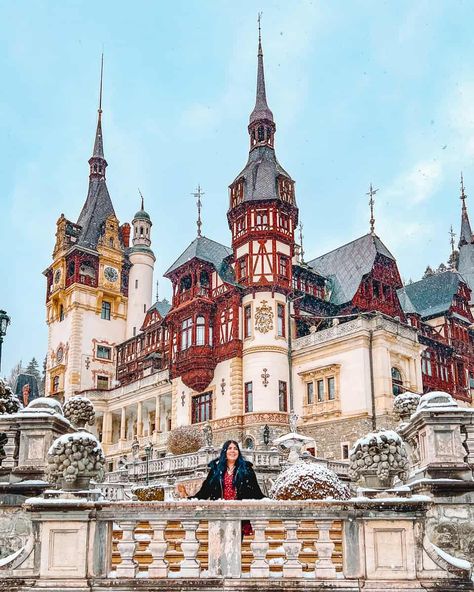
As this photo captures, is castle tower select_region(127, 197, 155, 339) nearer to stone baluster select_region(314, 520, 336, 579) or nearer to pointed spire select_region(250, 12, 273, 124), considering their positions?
pointed spire select_region(250, 12, 273, 124)

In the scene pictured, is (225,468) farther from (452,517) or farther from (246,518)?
(452,517)

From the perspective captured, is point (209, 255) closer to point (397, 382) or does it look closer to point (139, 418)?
point (139, 418)

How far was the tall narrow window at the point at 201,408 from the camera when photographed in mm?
46672

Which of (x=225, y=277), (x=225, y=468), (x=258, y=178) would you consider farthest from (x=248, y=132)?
(x=225, y=468)

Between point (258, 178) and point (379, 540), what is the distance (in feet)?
135

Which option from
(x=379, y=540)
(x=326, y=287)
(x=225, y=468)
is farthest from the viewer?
(x=326, y=287)

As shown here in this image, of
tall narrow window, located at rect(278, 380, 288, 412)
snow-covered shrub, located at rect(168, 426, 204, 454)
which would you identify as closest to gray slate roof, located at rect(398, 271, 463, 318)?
tall narrow window, located at rect(278, 380, 288, 412)

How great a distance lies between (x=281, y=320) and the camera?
4544cm

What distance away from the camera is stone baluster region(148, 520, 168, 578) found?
778cm

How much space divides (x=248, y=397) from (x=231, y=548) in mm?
36537

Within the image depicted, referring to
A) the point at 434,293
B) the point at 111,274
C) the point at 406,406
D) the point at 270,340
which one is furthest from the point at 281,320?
the point at 406,406

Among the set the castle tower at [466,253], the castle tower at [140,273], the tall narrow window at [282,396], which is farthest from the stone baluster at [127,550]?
the castle tower at [466,253]

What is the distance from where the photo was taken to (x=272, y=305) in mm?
44875

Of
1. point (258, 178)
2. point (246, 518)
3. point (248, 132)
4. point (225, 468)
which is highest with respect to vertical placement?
point (248, 132)
